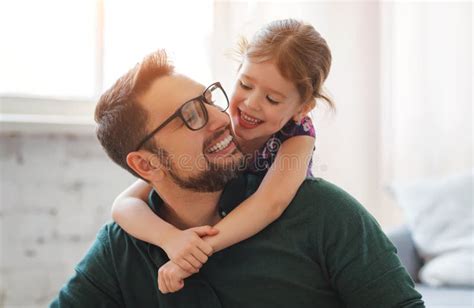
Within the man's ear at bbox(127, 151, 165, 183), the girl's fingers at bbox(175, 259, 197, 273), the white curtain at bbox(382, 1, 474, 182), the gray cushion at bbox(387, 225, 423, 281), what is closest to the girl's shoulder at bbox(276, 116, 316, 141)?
the man's ear at bbox(127, 151, 165, 183)

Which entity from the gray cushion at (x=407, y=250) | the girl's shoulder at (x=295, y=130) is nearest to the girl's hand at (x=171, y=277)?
the girl's shoulder at (x=295, y=130)

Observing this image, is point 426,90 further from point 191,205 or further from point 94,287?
point 94,287

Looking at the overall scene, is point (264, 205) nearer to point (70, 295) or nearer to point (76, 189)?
point (70, 295)

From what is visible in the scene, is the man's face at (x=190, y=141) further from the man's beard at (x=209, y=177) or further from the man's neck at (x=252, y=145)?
the man's neck at (x=252, y=145)

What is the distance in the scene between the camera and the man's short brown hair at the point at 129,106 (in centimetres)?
138

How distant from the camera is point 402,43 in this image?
2914 mm

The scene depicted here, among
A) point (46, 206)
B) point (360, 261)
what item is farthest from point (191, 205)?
point (46, 206)

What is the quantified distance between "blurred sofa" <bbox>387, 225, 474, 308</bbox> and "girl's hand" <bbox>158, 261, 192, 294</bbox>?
101cm

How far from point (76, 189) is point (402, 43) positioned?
1.64 meters

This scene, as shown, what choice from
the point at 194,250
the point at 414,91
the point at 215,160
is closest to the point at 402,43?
the point at 414,91

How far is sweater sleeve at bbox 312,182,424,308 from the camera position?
1228 mm

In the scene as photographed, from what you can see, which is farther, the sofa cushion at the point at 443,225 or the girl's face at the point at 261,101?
the sofa cushion at the point at 443,225

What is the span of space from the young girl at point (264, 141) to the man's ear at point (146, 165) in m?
0.08

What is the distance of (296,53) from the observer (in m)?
1.41
